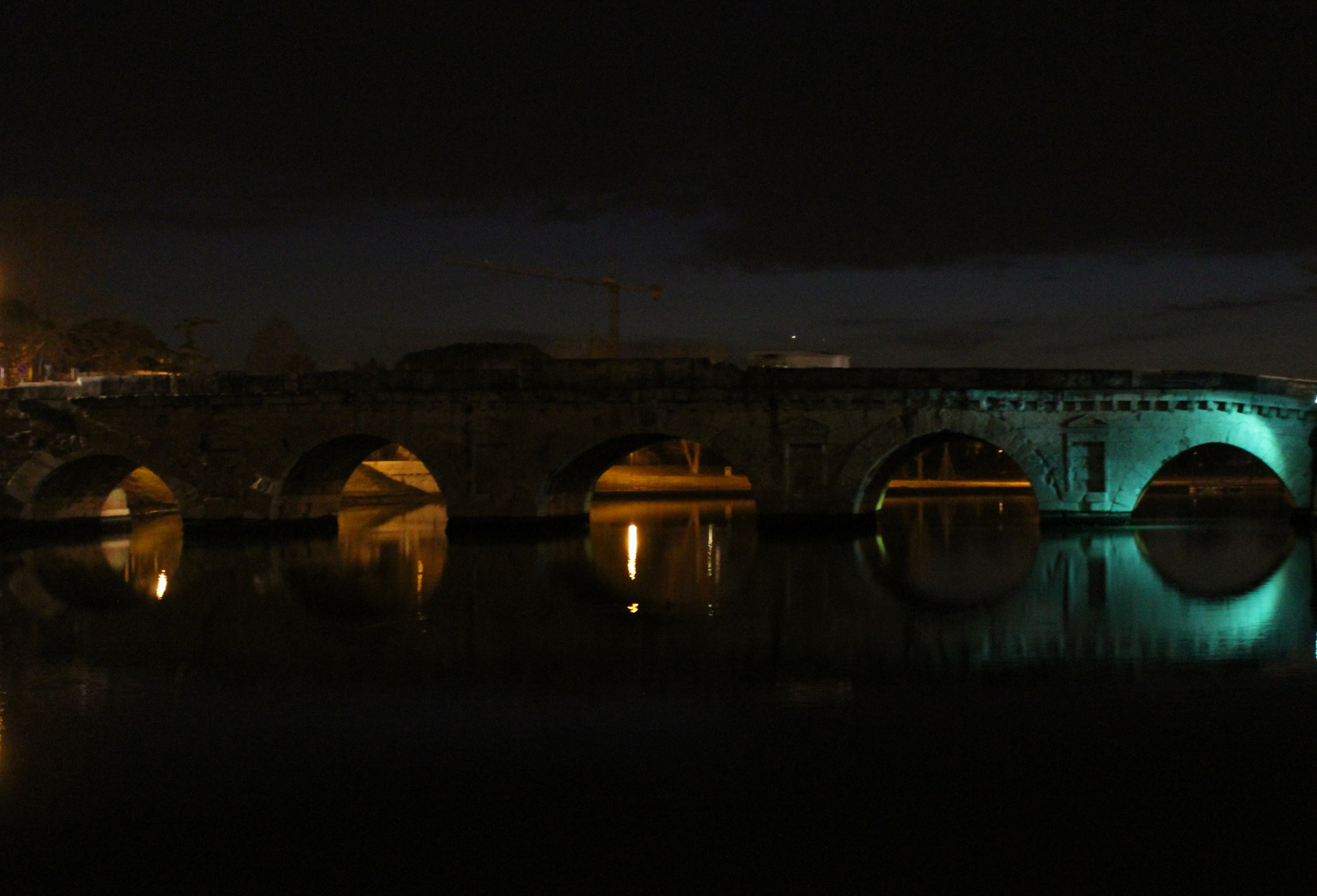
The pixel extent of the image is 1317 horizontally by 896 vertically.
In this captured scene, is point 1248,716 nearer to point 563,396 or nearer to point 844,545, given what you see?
point 844,545

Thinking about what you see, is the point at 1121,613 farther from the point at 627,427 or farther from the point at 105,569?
the point at 105,569

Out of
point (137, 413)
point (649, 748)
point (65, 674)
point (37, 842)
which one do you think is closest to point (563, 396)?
point (137, 413)

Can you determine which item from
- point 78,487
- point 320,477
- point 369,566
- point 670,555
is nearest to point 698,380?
point 670,555

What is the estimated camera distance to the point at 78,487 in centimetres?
3334

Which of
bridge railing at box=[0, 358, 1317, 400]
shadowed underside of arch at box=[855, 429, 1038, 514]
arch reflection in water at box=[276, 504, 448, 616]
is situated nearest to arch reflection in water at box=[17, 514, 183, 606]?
arch reflection in water at box=[276, 504, 448, 616]

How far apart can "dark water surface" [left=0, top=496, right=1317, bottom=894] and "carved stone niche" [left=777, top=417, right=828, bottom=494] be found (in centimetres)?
664

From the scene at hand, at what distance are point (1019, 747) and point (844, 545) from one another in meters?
15.9

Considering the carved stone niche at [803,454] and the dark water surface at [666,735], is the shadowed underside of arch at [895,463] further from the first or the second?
the dark water surface at [666,735]

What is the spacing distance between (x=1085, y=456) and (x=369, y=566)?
15.7 m

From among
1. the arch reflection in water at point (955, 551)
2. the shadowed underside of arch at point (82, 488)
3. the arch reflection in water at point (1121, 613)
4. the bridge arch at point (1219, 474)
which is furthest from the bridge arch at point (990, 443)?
the shadowed underside of arch at point (82, 488)

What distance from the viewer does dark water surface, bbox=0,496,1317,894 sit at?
8117mm

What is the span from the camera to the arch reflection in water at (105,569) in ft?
68.5

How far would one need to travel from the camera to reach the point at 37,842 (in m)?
8.52

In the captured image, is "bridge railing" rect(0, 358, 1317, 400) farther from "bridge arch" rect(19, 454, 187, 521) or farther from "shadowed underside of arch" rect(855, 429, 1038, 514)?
"bridge arch" rect(19, 454, 187, 521)
